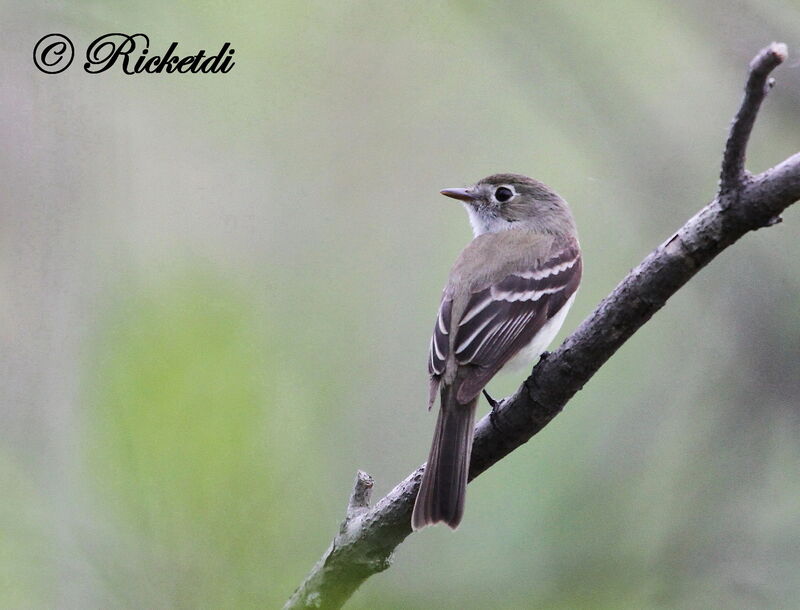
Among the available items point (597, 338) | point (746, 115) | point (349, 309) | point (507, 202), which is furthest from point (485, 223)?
point (746, 115)

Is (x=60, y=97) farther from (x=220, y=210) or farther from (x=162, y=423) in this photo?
(x=162, y=423)

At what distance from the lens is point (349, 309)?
6.08m

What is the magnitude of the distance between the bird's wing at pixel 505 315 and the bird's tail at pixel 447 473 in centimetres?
15

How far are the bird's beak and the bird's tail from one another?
7.02 ft

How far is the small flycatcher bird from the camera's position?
3.73 m

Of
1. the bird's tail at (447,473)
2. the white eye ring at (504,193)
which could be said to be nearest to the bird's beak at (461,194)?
the white eye ring at (504,193)

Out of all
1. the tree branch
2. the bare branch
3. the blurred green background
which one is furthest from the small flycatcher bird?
the bare branch

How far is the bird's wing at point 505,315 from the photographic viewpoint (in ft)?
14.2

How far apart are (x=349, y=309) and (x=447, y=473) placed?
2520 mm

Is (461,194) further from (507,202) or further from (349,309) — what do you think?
(349,309)

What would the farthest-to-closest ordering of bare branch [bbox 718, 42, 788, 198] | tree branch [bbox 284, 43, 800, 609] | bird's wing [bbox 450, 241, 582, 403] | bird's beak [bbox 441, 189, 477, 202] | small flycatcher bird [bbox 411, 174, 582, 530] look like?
bird's beak [bbox 441, 189, 477, 202]
bird's wing [bbox 450, 241, 582, 403]
small flycatcher bird [bbox 411, 174, 582, 530]
tree branch [bbox 284, 43, 800, 609]
bare branch [bbox 718, 42, 788, 198]

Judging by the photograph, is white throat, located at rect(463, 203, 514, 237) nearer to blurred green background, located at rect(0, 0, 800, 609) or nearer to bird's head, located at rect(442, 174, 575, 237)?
bird's head, located at rect(442, 174, 575, 237)

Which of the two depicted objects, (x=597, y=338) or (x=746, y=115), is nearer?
(x=746, y=115)

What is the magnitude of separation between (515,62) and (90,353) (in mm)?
2259
